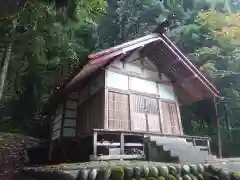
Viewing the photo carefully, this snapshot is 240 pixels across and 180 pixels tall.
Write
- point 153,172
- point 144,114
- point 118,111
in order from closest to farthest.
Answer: point 153,172 < point 118,111 < point 144,114

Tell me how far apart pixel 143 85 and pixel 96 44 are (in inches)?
377

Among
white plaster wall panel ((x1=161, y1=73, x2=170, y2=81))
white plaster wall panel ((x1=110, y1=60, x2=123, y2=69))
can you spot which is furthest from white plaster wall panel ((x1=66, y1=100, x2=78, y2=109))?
white plaster wall panel ((x1=161, y1=73, x2=170, y2=81))

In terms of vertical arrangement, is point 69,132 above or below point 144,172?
above

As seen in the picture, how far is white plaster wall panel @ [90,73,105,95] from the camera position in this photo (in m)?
11.3

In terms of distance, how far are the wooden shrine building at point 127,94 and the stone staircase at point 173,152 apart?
0.63 metres

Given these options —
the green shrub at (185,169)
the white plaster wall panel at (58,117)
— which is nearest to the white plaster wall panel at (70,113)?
the white plaster wall panel at (58,117)

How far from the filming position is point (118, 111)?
1092cm

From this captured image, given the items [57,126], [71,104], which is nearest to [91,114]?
[71,104]

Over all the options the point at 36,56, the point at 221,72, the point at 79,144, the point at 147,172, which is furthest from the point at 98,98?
the point at 221,72

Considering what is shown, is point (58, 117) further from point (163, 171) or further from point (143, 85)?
point (163, 171)

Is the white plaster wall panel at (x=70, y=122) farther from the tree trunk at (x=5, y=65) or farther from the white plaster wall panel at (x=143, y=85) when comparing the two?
the tree trunk at (x=5, y=65)

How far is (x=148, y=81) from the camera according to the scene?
1255 cm

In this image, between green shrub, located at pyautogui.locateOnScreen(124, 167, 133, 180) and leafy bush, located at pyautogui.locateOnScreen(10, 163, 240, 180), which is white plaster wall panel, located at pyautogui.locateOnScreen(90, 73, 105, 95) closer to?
leafy bush, located at pyautogui.locateOnScreen(10, 163, 240, 180)

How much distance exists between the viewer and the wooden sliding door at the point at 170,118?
1230 cm
